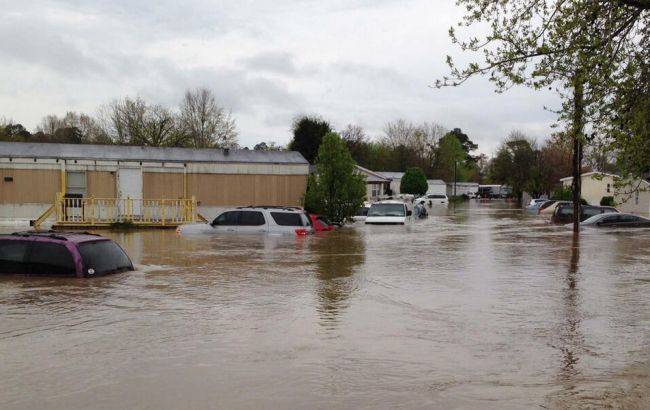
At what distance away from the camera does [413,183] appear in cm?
8581

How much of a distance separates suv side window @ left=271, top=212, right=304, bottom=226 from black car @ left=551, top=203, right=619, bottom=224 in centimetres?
2154

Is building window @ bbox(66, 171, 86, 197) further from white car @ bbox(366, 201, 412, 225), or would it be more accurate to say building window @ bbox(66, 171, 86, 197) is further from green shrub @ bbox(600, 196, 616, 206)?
green shrub @ bbox(600, 196, 616, 206)

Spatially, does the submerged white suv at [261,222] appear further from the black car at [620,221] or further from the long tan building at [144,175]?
the black car at [620,221]

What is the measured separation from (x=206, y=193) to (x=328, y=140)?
6.53 meters

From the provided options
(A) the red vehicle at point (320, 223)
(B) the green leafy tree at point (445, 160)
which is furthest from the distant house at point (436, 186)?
(A) the red vehicle at point (320, 223)

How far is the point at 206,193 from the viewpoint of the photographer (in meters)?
32.0

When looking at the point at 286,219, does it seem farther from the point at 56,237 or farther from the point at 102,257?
the point at 56,237

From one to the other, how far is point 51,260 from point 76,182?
64.5 feet

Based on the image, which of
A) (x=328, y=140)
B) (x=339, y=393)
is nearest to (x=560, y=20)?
(x=339, y=393)

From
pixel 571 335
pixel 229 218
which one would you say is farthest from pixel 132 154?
pixel 571 335

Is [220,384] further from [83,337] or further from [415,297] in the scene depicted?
[415,297]

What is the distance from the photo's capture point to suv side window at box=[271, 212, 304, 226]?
71.1 ft

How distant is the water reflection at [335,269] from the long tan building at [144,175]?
771 centimetres

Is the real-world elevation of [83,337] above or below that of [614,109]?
below
